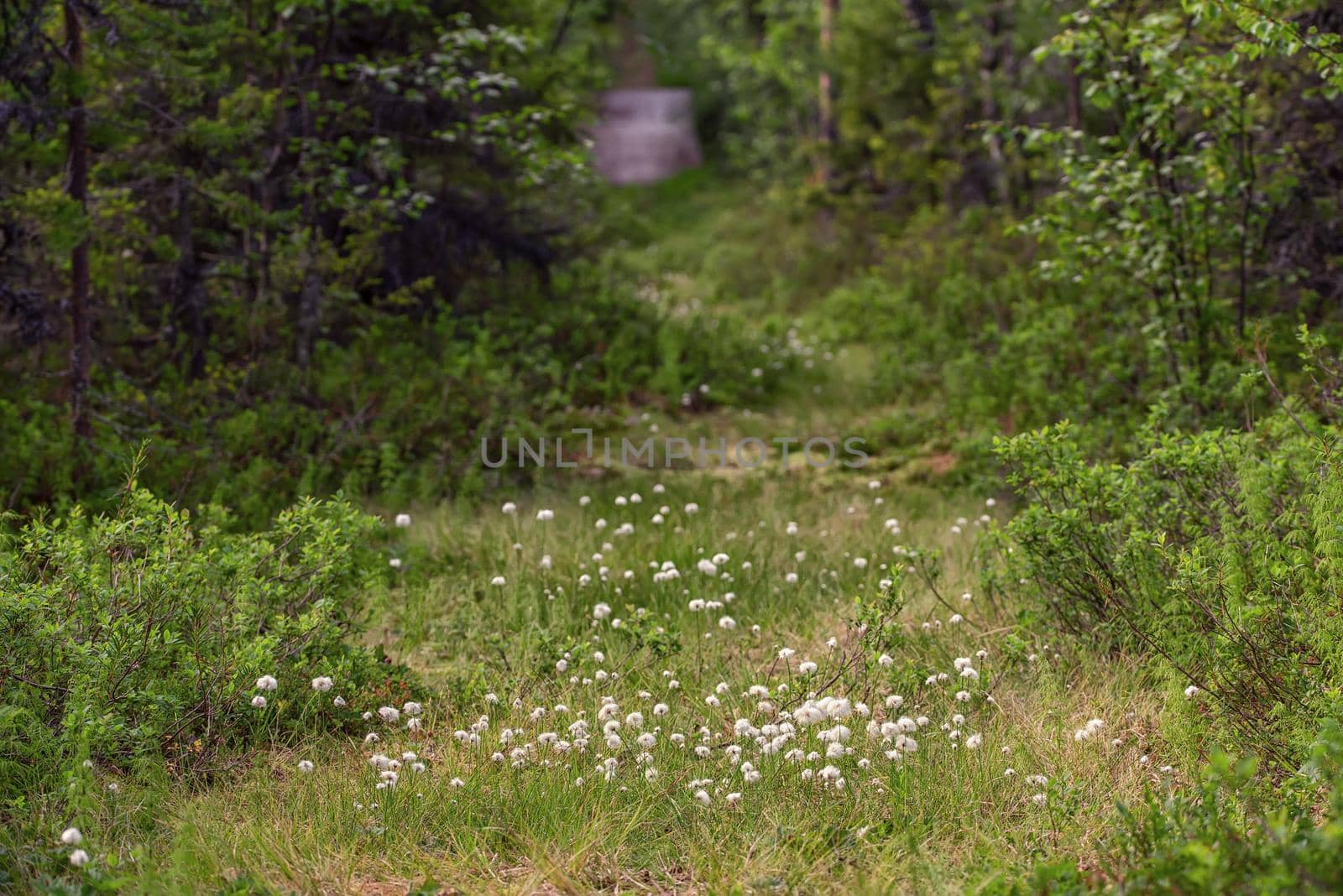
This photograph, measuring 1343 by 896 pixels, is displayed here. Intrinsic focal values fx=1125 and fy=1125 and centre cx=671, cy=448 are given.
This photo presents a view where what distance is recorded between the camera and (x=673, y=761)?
14.4ft

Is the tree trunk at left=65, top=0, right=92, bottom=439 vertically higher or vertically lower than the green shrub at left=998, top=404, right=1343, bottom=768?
higher

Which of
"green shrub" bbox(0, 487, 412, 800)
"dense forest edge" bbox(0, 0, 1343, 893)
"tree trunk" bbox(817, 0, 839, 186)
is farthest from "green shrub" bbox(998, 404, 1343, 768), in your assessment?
"tree trunk" bbox(817, 0, 839, 186)

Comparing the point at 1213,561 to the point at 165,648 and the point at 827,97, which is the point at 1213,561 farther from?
the point at 827,97

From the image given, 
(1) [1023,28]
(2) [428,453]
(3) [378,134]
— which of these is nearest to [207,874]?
(2) [428,453]

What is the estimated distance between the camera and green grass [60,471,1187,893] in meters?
3.78

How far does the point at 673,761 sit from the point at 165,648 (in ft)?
6.75

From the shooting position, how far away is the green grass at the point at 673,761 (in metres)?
3.78

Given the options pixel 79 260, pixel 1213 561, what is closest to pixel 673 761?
pixel 1213 561

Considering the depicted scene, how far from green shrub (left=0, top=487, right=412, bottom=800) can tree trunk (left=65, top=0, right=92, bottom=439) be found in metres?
2.33

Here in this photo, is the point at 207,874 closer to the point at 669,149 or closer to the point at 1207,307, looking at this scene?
the point at 1207,307

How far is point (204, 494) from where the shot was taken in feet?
24.0

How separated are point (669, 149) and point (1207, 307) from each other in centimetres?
2347

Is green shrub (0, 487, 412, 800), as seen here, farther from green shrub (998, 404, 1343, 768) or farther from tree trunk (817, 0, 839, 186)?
tree trunk (817, 0, 839, 186)

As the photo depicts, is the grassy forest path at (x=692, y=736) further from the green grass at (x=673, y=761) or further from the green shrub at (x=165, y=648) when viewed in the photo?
the green shrub at (x=165, y=648)
